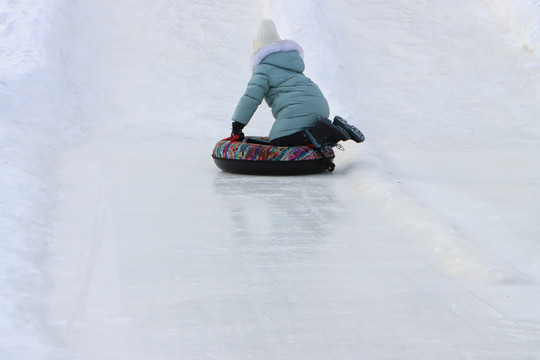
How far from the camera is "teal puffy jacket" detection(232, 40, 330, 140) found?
6.20m

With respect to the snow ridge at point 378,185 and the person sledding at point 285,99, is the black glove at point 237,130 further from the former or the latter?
the snow ridge at point 378,185

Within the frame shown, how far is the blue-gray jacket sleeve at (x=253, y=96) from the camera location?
20.0ft

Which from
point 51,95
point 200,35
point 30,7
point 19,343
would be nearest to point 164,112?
point 51,95

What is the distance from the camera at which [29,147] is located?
6.32 m

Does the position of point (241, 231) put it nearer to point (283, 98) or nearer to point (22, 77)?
point (283, 98)

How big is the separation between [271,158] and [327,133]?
0.49 meters

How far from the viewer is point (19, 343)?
8.34 ft

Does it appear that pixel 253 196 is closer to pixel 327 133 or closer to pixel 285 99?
pixel 327 133

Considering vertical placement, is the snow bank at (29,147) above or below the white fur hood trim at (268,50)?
below

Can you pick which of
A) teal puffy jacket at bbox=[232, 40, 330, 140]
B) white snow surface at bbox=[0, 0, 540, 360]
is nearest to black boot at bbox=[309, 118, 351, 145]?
teal puffy jacket at bbox=[232, 40, 330, 140]

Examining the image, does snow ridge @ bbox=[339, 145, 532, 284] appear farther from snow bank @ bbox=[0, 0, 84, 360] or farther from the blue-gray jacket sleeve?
snow bank @ bbox=[0, 0, 84, 360]

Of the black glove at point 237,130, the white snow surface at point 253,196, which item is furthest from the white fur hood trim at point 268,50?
the white snow surface at point 253,196

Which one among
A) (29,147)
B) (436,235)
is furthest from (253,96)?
(436,235)

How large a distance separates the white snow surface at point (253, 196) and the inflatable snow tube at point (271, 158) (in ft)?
0.32
